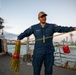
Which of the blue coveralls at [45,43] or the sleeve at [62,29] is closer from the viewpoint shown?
the sleeve at [62,29]

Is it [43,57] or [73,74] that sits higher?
[43,57]

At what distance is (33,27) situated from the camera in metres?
5.85

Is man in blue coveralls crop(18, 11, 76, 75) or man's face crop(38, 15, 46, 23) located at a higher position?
man's face crop(38, 15, 46, 23)

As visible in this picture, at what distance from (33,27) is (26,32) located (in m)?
0.23

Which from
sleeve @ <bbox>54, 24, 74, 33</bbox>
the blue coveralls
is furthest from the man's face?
sleeve @ <bbox>54, 24, 74, 33</bbox>

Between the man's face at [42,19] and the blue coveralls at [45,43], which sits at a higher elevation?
the man's face at [42,19]

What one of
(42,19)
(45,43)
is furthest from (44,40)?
(42,19)

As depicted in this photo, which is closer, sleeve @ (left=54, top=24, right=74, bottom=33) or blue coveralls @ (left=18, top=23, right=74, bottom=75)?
sleeve @ (left=54, top=24, right=74, bottom=33)

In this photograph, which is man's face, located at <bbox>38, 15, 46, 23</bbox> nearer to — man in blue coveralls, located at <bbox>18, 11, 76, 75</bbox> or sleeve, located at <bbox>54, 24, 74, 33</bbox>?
man in blue coveralls, located at <bbox>18, 11, 76, 75</bbox>

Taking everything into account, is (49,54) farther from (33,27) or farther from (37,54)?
(33,27)

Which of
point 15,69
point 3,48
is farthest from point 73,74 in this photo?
point 3,48

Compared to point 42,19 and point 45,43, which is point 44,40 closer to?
point 45,43

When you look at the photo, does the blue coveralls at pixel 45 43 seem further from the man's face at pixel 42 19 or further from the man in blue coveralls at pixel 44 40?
the man's face at pixel 42 19

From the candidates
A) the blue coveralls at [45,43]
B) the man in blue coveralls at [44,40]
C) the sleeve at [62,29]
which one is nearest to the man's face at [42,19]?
the man in blue coveralls at [44,40]
